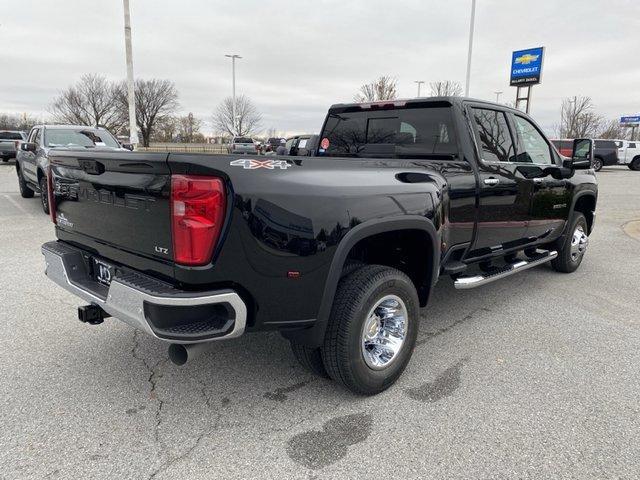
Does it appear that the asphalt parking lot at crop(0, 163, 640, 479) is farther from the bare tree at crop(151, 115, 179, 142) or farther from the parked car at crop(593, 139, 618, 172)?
the bare tree at crop(151, 115, 179, 142)

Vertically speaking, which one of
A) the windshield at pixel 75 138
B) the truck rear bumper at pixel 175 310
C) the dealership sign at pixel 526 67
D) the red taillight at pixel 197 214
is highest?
the dealership sign at pixel 526 67

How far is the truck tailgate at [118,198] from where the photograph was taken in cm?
229

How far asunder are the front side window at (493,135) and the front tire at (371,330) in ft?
5.50

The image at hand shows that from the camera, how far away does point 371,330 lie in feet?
9.67

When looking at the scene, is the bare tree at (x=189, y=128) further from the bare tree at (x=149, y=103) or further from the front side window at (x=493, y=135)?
the front side window at (x=493, y=135)

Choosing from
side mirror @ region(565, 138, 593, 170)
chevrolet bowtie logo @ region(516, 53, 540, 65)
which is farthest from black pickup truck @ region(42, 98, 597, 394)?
chevrolet bowtie logo @ region(516, 53, 540, 65)

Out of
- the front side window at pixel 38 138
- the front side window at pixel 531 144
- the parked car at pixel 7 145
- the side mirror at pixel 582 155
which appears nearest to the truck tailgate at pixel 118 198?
the front side window at pixel 531 144

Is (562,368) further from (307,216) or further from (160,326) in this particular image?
(160,326)

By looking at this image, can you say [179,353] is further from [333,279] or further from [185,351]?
[333,279]

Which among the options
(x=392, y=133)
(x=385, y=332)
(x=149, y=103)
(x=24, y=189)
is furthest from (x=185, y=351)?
(x=149, y=103)

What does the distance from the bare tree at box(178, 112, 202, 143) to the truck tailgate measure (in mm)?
64581

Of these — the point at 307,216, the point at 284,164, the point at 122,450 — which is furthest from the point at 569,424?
the point at 122,450

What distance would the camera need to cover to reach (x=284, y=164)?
2.42 metres

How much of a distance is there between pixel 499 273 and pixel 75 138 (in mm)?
9005
